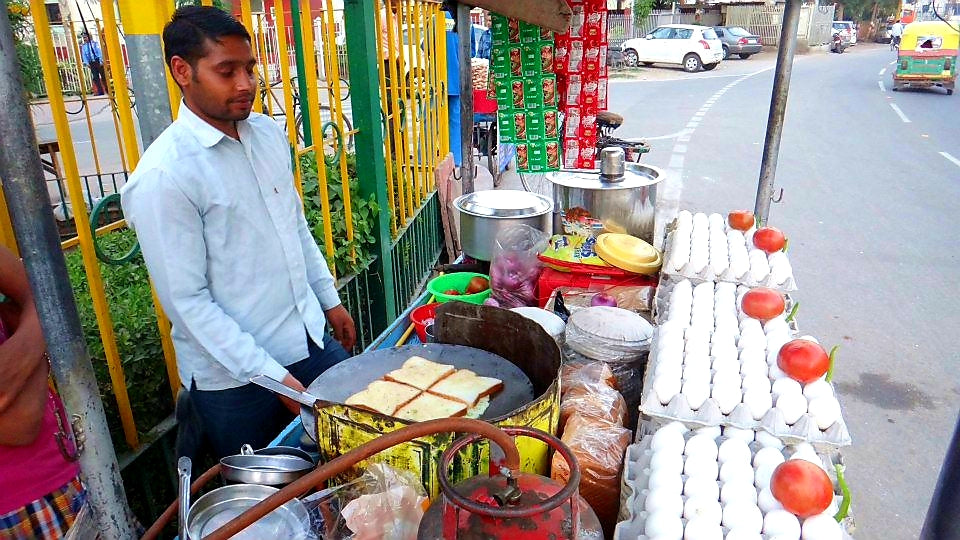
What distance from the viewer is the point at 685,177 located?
841 centimetres

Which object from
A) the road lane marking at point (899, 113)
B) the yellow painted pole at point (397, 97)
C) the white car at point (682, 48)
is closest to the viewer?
the yellow painted pole at point (397, 97)

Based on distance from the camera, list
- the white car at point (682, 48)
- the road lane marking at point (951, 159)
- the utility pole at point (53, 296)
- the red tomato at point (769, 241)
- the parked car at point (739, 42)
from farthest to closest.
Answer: the parked car at point (739, 42) → the white car at point (682, 48) → the road lane marking at point (951, 159) → the red tomato at point (769, 241) → the utility pole at point (53, 296)

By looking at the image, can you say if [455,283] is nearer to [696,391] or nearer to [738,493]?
[696,391]

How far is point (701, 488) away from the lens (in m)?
1.43

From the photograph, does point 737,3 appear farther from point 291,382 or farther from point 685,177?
point 291,382

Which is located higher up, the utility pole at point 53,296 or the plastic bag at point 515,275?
the utility pole at point 53,296

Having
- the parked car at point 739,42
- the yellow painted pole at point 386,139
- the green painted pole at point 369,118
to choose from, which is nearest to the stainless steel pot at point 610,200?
the green painted pole at point 369,118

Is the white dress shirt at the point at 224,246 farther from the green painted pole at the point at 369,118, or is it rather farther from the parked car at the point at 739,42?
the parked car at the point at 739,42

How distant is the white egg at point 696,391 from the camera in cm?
169

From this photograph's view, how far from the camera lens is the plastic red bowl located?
262 centimetres

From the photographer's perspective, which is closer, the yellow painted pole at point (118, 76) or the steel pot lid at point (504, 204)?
the yellow painted pole at point (118, 76)

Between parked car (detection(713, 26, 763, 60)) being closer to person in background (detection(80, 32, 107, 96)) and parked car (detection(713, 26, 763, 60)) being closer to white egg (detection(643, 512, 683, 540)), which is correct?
person in background (detection(80, 32, 107, 96))

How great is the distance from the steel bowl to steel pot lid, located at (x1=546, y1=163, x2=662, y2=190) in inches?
91.2

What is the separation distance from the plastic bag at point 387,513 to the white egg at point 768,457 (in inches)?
32.4
